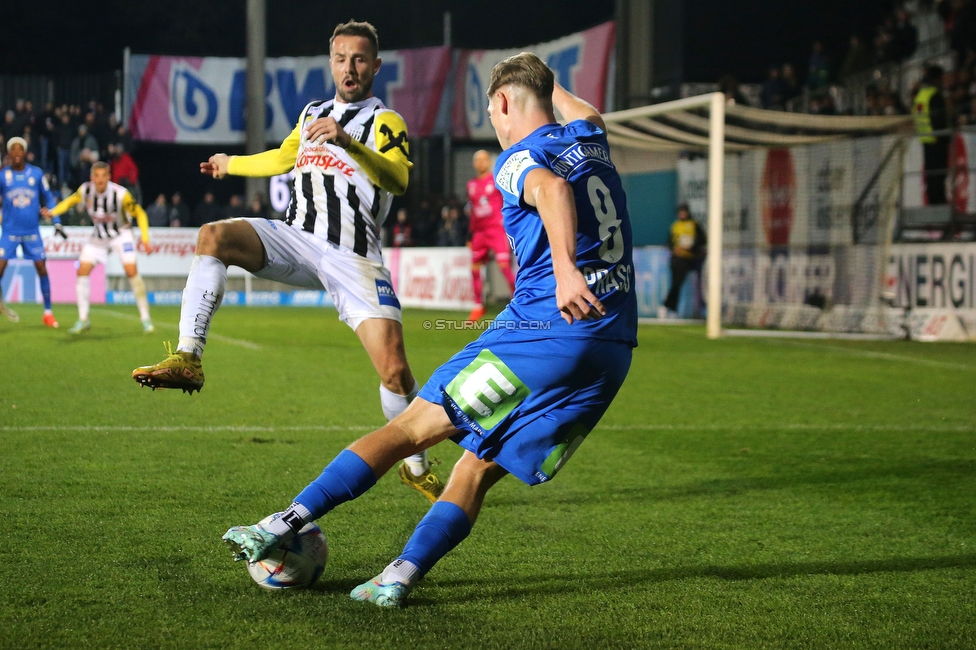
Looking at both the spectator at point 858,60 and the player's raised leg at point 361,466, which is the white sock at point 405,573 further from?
the spectator at point 858,60

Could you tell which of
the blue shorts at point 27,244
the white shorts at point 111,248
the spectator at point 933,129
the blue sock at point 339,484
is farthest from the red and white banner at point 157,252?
the blue sock at point 339,484

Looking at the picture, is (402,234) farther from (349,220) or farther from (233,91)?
(349,220)

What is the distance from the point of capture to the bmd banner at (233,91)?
25828 millimetres

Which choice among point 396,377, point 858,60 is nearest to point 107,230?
point 396,377

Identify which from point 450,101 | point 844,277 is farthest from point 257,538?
point 450,101

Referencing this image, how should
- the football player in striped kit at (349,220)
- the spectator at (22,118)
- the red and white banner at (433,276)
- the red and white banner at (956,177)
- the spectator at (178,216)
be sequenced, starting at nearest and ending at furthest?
the football player in striped kit at (349,220) → the red and white banner at (956,177) → the red and white banner at (433,276) → the spectator at (22,118) → the spectator at (178,216)

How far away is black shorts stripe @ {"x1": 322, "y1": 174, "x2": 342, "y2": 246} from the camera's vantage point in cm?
489

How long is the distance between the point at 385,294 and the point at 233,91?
23.2 m

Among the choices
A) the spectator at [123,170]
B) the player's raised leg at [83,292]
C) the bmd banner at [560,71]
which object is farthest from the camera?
the spectator at [123,170]

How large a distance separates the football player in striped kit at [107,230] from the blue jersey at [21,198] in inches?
49.7

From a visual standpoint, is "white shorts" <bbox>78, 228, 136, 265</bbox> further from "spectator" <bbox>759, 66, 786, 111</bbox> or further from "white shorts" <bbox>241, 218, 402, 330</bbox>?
"spectator" <bbox>759, 66, 786, 111</bbox>

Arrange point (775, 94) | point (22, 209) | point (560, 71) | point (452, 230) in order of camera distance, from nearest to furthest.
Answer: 1. point (22, 209)
2. point (775, 94)
3. point (560, 71)
4. point (452, 230)

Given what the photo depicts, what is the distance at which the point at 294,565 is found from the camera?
3.34 meters

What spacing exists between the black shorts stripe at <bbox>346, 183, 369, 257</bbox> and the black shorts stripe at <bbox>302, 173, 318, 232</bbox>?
0.55 feet
